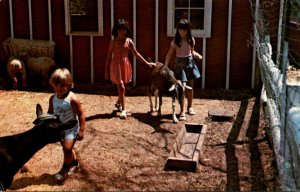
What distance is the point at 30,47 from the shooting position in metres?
10.0

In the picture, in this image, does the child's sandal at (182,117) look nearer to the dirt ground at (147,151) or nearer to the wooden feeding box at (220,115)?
the dirt ground at (147,151)

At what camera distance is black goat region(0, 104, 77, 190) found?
414 cm

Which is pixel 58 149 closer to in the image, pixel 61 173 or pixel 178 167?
pixel 61 173

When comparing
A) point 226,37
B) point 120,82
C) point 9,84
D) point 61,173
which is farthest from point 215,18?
point 61,173

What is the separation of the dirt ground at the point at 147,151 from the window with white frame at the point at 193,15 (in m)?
1.56

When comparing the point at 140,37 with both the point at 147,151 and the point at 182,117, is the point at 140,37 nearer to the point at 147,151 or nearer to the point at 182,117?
the point at 182,117

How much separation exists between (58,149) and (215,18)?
16.2ft

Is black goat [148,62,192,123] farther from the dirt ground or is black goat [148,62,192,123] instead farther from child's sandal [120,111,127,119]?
child's sandal [120,111,127,119]

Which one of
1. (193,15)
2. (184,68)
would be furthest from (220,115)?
(193,15)

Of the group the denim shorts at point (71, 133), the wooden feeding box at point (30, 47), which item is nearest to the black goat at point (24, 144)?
the denim shorts at point (71, 133)

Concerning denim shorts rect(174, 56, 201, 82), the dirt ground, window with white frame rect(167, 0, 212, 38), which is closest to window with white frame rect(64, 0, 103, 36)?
window with white frame rect(167, 0, 212, 38)

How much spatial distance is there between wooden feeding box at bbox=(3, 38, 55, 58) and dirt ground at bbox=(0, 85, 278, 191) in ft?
4.79

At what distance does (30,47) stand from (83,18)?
1.38m

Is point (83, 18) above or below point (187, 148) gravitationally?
above
